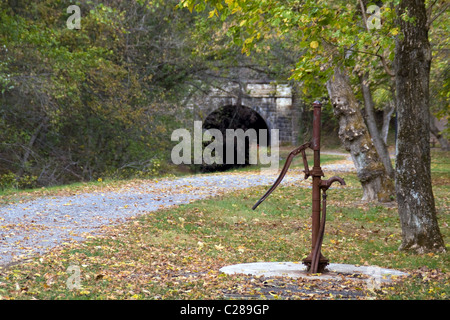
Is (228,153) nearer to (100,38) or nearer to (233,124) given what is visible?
(233,124)

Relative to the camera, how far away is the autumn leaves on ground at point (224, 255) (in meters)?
5.14

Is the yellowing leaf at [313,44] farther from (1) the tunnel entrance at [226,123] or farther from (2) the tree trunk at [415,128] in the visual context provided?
(1) the tunnel entrance at [226,123]

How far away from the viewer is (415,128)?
7.54 meters

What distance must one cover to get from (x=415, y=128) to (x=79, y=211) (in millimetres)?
6350

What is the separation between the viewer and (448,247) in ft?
27.0

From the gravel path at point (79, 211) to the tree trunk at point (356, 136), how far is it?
3713mm

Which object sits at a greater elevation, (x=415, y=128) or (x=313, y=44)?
→ (x=313, y=44)

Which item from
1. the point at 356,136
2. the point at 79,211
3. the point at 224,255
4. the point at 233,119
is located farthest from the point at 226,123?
the point at 224,255

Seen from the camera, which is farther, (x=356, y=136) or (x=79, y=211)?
(x=356, y=136)

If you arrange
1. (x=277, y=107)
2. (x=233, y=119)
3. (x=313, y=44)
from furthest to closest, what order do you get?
(x=277, y=107), (x=233, y=119), (x=313, y=44)

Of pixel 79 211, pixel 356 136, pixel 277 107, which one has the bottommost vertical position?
pixel 79 211

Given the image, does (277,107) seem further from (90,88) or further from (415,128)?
(415,128)

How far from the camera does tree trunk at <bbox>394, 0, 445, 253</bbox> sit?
7527mm
